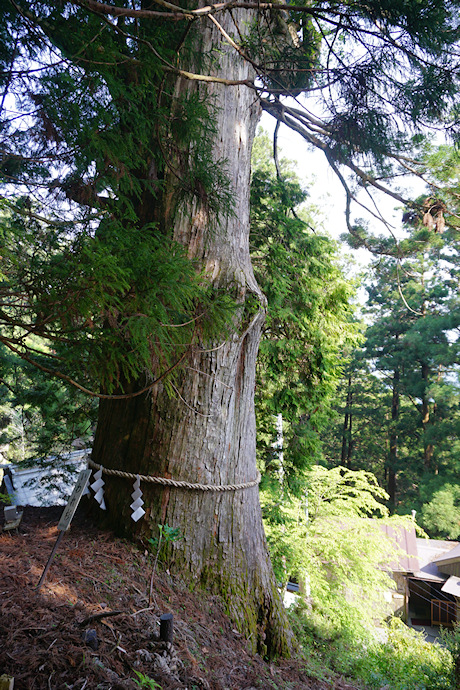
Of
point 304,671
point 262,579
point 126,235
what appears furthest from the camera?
point 262,579

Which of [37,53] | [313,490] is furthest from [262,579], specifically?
[313,490]

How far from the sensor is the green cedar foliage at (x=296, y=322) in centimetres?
532

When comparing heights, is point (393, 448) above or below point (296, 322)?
below

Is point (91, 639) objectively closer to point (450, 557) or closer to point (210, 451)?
point (210, 451)

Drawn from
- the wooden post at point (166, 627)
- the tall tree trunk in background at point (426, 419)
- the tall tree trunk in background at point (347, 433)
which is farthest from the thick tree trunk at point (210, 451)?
the tall tree trunk in background at point (347, 433)

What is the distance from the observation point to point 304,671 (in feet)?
9.29

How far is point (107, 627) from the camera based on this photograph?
1862mm

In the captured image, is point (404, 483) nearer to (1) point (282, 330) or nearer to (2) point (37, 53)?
(1) point (282, 330)

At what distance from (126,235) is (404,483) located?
22560mm

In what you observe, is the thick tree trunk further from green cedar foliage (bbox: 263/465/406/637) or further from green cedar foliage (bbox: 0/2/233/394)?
green cedar foliage (bbox: 263/465/406/637)

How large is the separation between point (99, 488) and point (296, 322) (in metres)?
3.21

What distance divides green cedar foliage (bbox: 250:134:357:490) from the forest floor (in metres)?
3.03

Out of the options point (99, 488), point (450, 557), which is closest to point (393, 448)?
point (450, 557)

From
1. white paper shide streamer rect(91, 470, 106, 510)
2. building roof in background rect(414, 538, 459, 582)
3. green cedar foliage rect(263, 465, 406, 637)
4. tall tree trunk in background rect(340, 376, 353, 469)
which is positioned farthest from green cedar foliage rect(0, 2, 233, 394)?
tall tree trunk in background rect(340, 376, 353, 469)
